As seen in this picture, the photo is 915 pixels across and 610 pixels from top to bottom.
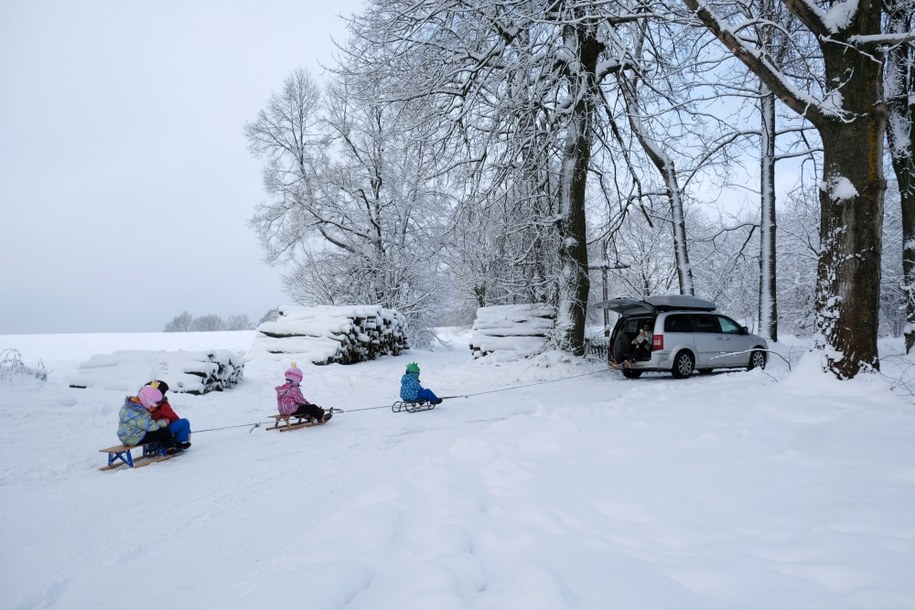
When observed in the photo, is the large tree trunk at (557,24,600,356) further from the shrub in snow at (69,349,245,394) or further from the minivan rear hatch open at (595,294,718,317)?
the shrub in snow at (69,349,245,394)

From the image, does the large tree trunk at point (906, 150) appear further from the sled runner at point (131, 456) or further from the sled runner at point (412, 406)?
the sled runner at point (131, 456)

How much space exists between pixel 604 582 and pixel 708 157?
14207mm

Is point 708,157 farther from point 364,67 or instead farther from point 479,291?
point 479,291

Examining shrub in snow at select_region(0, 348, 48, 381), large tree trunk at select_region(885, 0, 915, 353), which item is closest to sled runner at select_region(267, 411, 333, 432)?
shrub in snow at select_region(0, 348, 48, 381)

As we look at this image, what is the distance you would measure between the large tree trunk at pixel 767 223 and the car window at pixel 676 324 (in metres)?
3.95

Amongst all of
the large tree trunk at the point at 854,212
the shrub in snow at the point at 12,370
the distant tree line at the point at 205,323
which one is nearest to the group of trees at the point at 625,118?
the large tree trunk at the point at 854,212

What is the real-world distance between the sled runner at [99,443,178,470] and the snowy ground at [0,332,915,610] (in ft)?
0.75

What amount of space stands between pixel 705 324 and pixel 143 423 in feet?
40.6

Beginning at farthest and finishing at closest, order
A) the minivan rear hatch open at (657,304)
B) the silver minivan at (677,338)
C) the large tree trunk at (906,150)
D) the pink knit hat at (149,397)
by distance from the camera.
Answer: the minivan rear hatch open at (657,304)
the silver minivan at (677,338)
the large tree trunk at (906,150)
the pink knit hat at (149,397)

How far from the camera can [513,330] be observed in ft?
50.0

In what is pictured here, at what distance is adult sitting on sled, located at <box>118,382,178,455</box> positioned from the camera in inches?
A: 228

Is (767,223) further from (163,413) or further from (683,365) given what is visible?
(163,413)

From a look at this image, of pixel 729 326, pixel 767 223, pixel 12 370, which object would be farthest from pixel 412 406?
pixel 767 223

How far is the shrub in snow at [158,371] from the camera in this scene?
1019 centimetres
